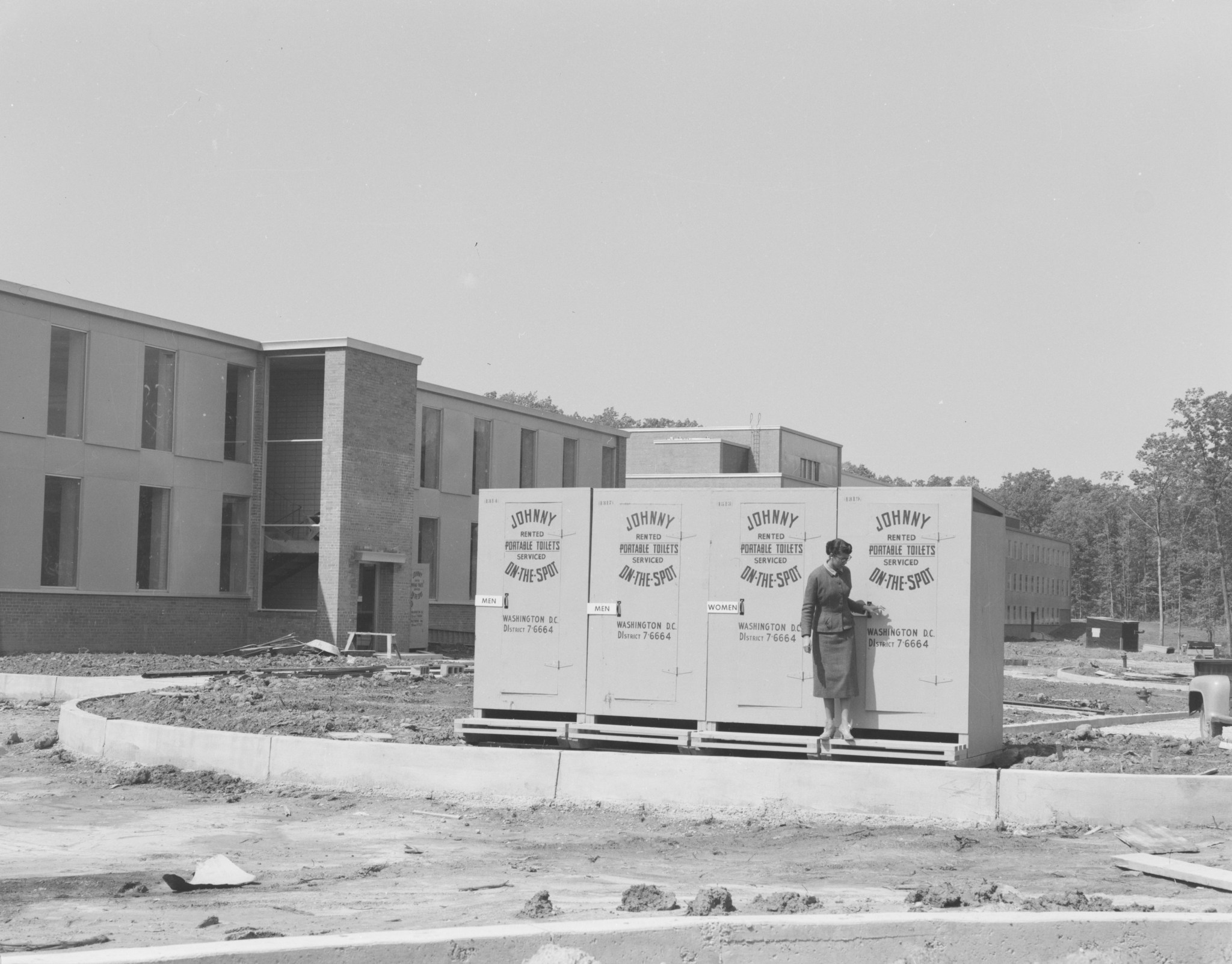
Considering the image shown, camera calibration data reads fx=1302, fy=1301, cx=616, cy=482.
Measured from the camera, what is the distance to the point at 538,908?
22.6 feet

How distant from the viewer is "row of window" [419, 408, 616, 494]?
40156 millimetres

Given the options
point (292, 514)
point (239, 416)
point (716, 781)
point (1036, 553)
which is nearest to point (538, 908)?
point (716, 781)

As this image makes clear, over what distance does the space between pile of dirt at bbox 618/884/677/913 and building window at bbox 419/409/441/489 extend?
33296mm

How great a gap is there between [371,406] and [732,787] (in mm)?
26211

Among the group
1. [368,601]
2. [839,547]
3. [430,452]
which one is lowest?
[368,601]

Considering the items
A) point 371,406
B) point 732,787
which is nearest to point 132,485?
point 371,406

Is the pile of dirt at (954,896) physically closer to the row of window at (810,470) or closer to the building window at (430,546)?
the building window at (430,546)

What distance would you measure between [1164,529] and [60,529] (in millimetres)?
60104

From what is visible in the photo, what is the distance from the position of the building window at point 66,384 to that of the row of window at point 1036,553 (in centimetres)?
6662

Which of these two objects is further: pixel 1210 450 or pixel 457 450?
pixel 1210 450

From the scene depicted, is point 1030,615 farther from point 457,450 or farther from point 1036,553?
point 457,450

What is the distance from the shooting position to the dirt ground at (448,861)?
7016 millimetres

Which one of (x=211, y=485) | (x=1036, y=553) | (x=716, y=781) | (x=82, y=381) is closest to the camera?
(x=716, y=781)

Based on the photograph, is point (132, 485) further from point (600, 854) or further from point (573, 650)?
point (600, 854)
